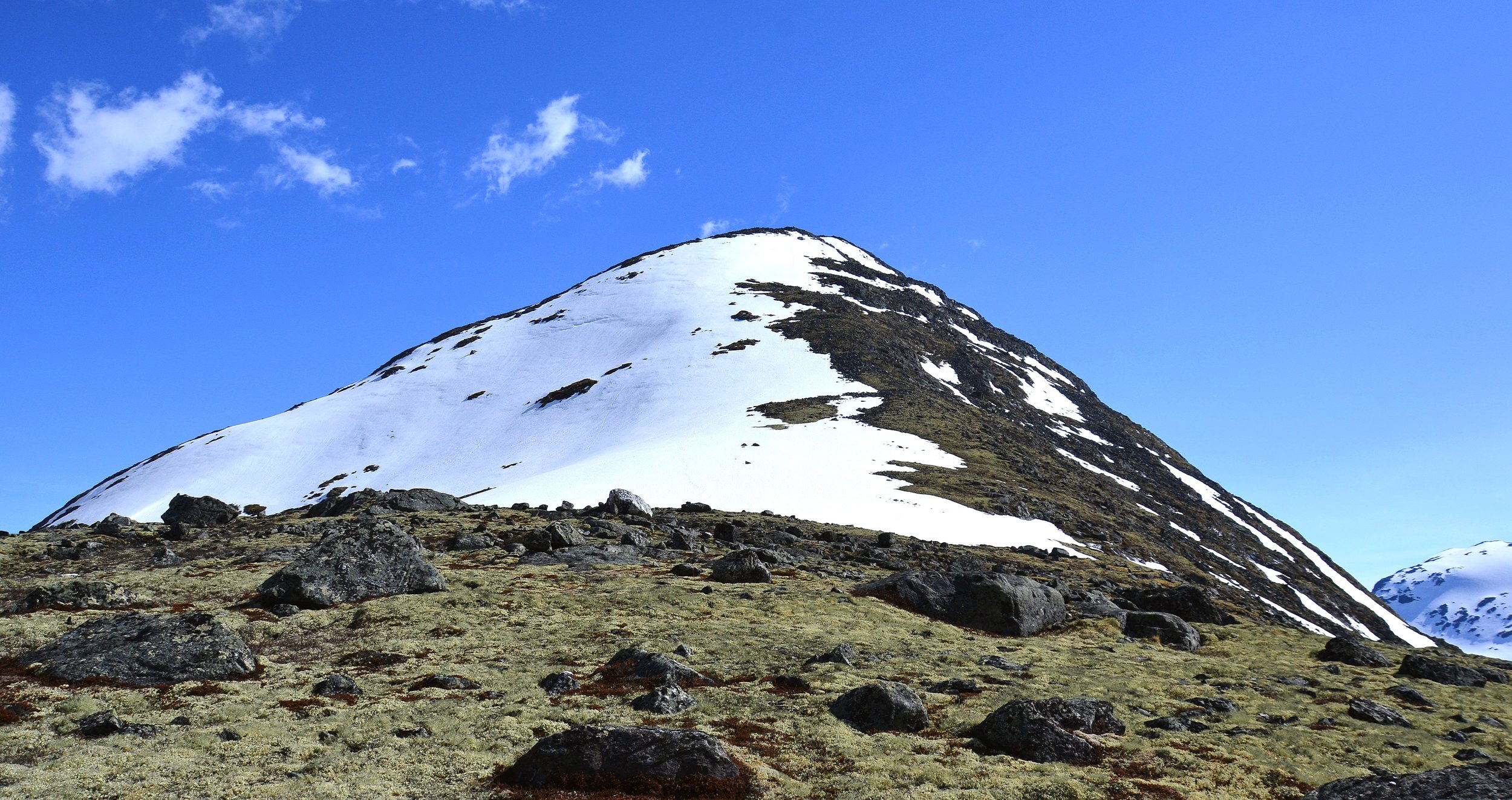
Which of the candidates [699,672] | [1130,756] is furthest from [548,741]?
[1130,756]

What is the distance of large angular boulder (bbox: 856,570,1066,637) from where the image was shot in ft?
111

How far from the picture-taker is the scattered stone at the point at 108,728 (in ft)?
62.8

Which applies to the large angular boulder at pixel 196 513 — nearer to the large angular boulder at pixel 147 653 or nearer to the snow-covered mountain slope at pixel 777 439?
the snow-covered mountain slope at pixel 777 439

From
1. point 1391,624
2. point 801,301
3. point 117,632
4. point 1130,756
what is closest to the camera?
point 1130,756

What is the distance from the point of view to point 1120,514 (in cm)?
8169

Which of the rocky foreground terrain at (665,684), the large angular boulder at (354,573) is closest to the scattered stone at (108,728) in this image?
the rocky foreground terrain at (665,684)

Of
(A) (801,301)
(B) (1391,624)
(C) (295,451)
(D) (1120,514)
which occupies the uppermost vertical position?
(A) (801,301)

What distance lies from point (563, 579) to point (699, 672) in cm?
1383

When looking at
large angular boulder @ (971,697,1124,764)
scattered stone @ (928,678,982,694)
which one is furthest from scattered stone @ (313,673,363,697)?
large angular boulder @ (971,697,1124,764)

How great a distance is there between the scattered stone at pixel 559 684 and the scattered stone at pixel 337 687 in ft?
15.9

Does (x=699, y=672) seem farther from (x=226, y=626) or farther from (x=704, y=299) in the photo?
(x=704, y=299)

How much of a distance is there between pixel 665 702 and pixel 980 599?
16874 millimetres

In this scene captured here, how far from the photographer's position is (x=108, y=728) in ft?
63.3

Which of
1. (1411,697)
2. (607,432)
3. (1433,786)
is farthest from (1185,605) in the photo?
(607,432)
